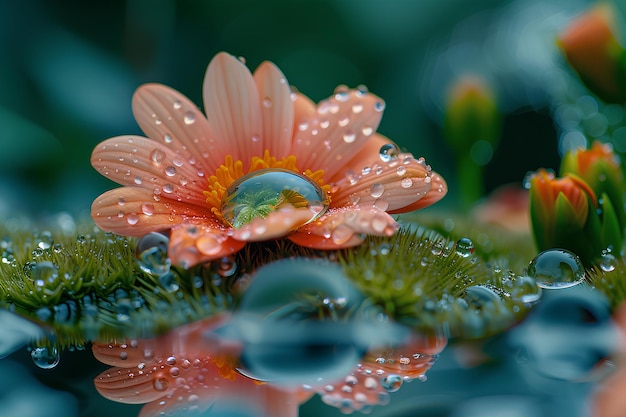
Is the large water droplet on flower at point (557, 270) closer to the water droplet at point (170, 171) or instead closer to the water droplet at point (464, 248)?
the water droplet at point (464, 248)

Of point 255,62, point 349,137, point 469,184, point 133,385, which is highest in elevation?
point 255,62

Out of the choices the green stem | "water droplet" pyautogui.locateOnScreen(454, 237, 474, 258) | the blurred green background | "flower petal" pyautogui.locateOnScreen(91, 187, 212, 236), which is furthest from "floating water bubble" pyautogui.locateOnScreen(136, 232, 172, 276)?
the blurred green background

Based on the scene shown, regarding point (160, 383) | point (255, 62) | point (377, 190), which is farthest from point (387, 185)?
point (255, 62)

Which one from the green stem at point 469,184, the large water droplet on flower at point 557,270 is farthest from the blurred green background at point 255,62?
the large water droplet on flower at point 557,270

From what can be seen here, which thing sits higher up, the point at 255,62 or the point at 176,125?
the point at 255,62

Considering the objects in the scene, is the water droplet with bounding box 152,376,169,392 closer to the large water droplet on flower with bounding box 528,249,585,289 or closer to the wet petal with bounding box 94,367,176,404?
the wet petal with bounding box 94,367,176,404

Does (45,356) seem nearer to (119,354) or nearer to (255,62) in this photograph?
(119,354)

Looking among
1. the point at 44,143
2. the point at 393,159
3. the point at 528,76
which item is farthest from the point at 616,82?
the point at 44,143
